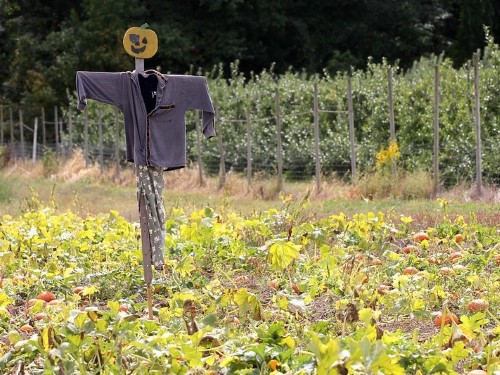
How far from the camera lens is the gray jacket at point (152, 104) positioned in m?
7.72

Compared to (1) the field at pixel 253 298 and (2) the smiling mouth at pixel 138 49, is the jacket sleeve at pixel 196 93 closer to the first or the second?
(2) the smiling mouth at pixel 138 49

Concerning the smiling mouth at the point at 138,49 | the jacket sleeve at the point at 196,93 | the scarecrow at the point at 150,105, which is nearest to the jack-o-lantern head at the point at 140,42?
the smiling mouth at the point at 138,49

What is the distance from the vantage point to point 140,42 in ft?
23.4

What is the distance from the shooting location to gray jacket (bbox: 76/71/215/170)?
7.72 m

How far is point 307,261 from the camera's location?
26.9ft

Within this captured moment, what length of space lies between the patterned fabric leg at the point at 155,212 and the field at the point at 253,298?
0.62 ft

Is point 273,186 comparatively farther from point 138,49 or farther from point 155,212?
point 138,49

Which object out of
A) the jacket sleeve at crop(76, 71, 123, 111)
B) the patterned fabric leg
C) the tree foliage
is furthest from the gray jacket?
the tree foliage

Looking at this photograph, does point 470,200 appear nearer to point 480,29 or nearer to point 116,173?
point 116,173

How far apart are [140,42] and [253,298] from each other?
92.0 inches

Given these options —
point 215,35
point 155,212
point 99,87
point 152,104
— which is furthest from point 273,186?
point 215,35

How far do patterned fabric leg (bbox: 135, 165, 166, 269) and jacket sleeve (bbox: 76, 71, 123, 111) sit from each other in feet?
2.42

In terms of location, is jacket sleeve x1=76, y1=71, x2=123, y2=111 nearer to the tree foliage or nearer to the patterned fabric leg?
the patterned fabric leg

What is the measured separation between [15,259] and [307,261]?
238 cm
